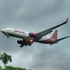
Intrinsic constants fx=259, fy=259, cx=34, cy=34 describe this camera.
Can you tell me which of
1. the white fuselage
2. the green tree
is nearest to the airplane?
the white fuselage

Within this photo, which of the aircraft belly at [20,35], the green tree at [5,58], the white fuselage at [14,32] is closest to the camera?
the white fuselage at [14,32]

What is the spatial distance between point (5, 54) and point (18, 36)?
47322mm

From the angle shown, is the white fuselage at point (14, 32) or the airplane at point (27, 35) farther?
the airplane at point (27, 35)

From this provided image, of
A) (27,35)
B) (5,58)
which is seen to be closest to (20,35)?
(27,35)

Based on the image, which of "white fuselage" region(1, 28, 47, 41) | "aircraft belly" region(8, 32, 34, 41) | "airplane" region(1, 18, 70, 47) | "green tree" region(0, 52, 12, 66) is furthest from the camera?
"green tree" region(0, 52, 12, 66)

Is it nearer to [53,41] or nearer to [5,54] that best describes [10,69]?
[53,41]

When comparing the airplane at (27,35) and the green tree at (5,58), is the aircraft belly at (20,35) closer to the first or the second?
the airplane at (27,35)

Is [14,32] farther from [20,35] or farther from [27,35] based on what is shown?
[27,35]

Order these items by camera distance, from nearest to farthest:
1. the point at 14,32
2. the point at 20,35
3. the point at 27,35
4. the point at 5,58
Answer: the point at 14,32 < the point at 20,35 < the point at 27,35 < the point at 5,58

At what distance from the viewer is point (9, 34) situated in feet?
351

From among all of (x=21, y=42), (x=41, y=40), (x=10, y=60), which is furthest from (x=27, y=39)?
(x=10, y=60)

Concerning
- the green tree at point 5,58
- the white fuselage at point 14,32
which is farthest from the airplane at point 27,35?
the green tree at point 5,58

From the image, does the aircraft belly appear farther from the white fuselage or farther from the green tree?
the green tree

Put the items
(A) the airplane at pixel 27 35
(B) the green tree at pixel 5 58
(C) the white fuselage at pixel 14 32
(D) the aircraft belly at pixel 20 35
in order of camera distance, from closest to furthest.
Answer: (C) the white fuselage at pixel 14 32 < (D) the aircraft belly at pixel 20 35 < (A) the airplane at pixel 27 35 < (B) the green tree at pixel 5 58
